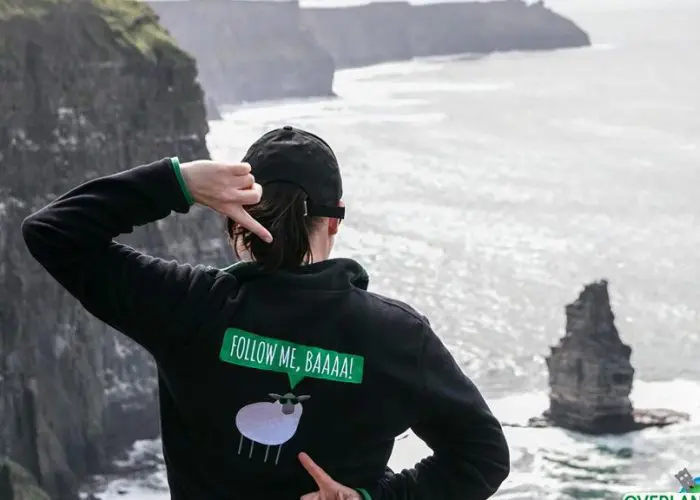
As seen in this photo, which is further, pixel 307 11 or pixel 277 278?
pixel 307 11

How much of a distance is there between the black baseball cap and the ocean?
45751mm

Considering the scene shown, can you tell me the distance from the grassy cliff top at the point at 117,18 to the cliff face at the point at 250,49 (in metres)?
90.1

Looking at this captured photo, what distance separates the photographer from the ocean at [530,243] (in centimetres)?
5900

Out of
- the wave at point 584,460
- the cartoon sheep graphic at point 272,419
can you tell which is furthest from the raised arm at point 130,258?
the wave at point 584,460

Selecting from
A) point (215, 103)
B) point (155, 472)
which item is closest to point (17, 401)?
point (155, 472)

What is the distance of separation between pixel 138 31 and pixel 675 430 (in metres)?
40.4

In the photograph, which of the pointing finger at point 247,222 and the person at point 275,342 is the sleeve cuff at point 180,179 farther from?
the pointing finger at point 247,222

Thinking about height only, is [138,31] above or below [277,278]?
below

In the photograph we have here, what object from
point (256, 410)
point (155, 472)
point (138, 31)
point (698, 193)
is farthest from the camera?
point (698, 193)

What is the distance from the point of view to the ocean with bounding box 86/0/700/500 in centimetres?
5900

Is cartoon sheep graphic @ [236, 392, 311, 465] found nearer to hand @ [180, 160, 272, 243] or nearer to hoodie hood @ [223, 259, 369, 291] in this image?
hoodie hood @ [223, 259, 369, 291]

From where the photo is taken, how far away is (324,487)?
2.70m

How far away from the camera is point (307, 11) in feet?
591

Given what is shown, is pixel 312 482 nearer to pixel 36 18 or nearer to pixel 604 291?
pixel 36 18
